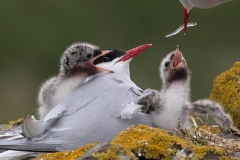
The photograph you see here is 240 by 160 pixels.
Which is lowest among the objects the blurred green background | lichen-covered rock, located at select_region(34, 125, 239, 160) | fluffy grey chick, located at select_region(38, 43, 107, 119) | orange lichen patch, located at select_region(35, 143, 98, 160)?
lichen-covered rock, located at select_region(34, 125, 239, 160)

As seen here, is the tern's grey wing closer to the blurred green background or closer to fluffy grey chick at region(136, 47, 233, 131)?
fluffy grey chick at region(136, 47, 233, 131)

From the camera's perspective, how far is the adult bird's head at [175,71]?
19.3ft

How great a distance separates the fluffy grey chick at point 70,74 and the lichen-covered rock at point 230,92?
914 mm

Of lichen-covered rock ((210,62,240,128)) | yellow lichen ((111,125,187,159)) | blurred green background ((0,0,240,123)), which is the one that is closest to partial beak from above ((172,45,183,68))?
lichen-covered rock ((210,62,240,128))

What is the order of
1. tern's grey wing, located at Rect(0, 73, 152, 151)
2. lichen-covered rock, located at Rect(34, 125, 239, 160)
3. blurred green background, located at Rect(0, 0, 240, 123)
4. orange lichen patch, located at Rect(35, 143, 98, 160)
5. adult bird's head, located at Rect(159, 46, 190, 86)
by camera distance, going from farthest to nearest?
blurred green background, located at Rect(0, 0, 240, 123)
adult bird's head, located at Rect(159, 46, 190, 86)
tern's grey wing, located at Rect(0, 73, 152, 151)
orange lichen patch, located at Rect(35, 143, 98, 160)
lichen-covered rock, located at Rect(34, 125, 239, 160)

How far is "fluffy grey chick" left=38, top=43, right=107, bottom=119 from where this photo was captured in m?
6.16

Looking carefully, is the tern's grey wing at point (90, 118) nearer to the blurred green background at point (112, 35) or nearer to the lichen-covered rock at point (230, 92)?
the lichen-covered rock at point (230, 92)

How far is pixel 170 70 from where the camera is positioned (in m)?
5.94

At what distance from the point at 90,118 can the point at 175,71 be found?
753 mm

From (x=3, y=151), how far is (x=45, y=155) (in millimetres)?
702

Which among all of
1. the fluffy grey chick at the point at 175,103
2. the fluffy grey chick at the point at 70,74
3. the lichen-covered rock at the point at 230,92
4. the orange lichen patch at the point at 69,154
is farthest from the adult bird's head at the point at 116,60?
the orange lichen patch at the point at 69,154

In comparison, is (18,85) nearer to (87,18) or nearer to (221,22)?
(87,18)

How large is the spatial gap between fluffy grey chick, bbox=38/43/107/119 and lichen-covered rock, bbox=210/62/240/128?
→ 0.91 meters

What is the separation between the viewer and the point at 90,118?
552 cm
